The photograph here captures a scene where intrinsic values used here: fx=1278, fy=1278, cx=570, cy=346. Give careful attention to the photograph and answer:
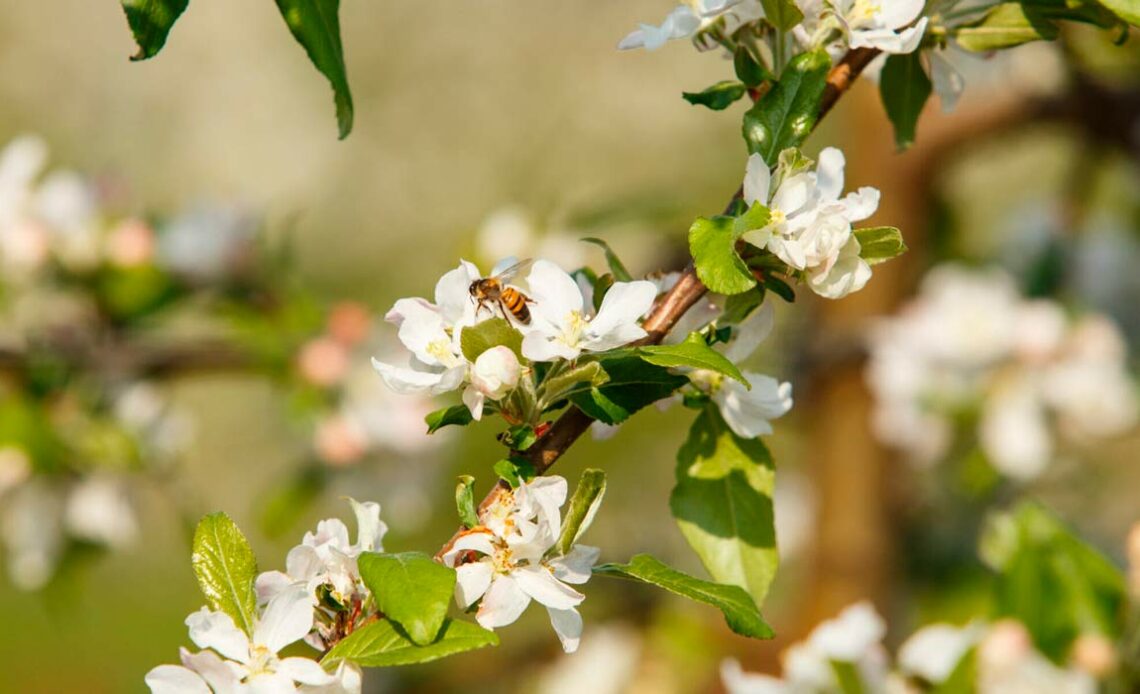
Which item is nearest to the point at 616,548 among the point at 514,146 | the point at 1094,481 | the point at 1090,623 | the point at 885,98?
the point at 1094,481

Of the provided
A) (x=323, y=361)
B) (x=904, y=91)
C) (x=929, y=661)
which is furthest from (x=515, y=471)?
(x=323, y=361)

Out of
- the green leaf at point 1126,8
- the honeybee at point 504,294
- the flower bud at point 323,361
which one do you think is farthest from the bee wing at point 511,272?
the flower bud at point 323,361

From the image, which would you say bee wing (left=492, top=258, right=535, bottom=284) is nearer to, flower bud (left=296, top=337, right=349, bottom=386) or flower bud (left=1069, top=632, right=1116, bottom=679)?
flower bud (left=1069, top=632, right=1116, bottom=679)

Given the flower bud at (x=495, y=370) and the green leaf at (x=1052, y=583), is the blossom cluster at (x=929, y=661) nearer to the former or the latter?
the green leaf at (x=1052, y=583)

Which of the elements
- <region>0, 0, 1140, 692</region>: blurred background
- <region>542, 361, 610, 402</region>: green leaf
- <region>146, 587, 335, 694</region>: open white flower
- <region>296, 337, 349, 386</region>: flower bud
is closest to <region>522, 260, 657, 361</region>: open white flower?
<region>542, 361, 610, 402</region>: green leaf

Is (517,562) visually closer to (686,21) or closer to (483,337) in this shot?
(483,337)

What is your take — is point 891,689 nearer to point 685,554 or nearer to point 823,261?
point 823,261
